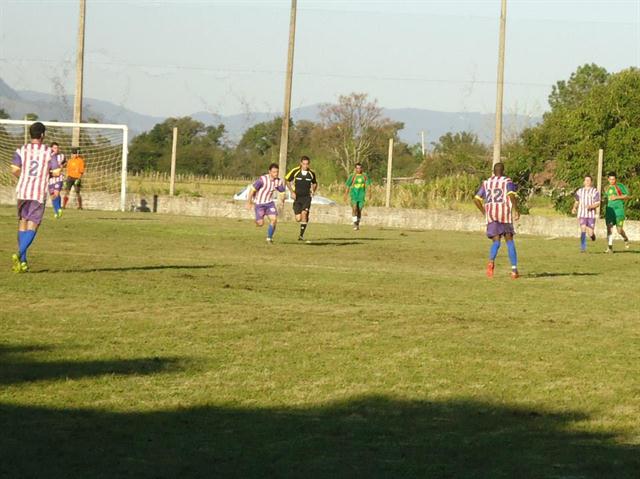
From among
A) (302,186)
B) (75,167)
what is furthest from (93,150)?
(302,186)

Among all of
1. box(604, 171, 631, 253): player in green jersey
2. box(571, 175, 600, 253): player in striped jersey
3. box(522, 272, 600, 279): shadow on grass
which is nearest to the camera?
box(522, 272, 600, 279): shadow on grass

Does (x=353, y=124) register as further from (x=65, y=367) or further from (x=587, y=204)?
(x=65, y=367)

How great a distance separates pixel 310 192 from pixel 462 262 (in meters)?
7.45

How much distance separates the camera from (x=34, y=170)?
1708cm

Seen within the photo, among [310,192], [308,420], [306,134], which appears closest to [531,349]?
[308,420]

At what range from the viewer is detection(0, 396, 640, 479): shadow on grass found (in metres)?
6.34

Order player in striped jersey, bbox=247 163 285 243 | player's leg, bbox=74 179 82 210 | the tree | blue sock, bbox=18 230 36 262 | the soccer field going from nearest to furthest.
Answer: the soccer field < blue sock, bbox=18 230 36 262 < player in striped jersey, bbox=247 163 285 243 < player's leg, bbox=74 179 82 210 < the tree

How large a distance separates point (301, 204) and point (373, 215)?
11726 mm

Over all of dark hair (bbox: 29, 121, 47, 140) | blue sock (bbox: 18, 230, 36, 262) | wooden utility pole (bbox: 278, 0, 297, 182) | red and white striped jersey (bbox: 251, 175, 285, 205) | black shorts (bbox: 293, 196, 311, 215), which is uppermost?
wooden utility pole (bbox: 278, 0, 297, 182)

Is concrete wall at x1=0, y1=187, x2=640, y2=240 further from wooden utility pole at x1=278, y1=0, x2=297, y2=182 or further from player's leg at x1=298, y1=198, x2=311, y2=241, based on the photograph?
player's leg at x1=298, y1=198, x2=311, y2=241

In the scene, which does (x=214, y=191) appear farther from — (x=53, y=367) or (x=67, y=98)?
(x=53, y=367)

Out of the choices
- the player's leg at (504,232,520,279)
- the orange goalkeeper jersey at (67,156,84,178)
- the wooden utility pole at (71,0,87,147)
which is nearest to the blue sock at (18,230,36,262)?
the player's leg at (504,232,520,279)

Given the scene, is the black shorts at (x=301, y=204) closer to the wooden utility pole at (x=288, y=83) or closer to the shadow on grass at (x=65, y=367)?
the wooden utility pole at (x=288, y=83)

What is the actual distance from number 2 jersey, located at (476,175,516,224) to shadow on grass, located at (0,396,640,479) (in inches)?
470
